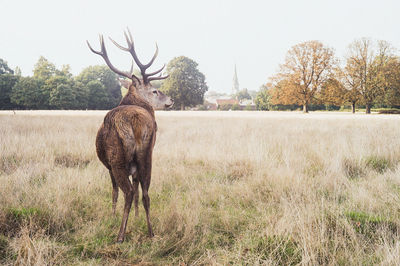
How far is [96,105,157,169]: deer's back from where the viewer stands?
6.99 ft

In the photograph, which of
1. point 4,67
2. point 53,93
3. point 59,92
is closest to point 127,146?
point 59,92

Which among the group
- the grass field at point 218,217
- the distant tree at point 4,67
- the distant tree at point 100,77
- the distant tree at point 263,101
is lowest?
the grass field at point 218,217

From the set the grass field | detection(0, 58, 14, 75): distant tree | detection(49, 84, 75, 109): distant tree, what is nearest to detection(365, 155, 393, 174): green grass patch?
the grass field

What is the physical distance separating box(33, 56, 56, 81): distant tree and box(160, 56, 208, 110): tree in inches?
1061

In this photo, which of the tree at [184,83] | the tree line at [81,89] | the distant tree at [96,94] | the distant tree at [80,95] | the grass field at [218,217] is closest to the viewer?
the grass field at [218,217]

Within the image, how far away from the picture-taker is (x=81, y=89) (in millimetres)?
47750

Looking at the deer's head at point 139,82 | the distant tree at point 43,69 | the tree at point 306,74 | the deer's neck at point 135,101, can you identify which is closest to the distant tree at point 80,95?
the distant tree at point 43,69

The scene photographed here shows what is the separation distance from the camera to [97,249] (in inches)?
86.4

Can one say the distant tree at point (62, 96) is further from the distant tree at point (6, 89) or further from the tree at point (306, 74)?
the tree at point (306, 74)

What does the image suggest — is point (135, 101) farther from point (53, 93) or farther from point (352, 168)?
point (53, 93)

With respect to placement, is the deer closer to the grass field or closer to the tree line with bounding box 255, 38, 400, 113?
the grass field

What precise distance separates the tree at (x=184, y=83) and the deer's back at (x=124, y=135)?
4544 cm

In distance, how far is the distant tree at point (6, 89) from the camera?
4591 centimetres

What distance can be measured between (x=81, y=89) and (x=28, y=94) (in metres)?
9.34
